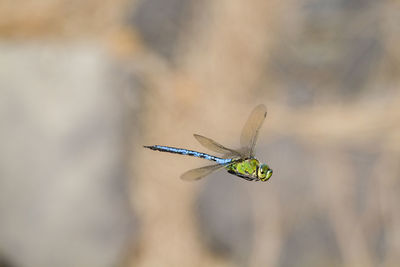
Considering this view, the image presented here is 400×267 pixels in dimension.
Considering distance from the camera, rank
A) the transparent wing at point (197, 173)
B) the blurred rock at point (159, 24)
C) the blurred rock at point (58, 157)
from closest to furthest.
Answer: the transparent wing at point (197, 173), the blurred rock at point (58, 157), the blurred rock at point (159, 24)

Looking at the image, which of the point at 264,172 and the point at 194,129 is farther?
the point at 194,129

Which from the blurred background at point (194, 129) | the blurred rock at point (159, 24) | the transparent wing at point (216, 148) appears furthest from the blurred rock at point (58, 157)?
the transparent wing at point (216, 148)

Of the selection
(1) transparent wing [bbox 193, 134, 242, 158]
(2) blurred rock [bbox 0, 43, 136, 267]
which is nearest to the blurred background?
(2) blurred rock [bbox 0, 43, 136, 267]

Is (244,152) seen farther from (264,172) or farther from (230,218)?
(230,218)

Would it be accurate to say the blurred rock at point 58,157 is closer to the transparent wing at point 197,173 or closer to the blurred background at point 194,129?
the blurred background at point 194,129

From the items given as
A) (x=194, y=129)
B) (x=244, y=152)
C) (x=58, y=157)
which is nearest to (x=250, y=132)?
(x=244, y=152)

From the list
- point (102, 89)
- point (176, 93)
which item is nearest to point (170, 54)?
point (176, 93)

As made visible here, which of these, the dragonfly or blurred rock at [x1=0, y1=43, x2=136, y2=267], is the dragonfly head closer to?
the dragonfly
